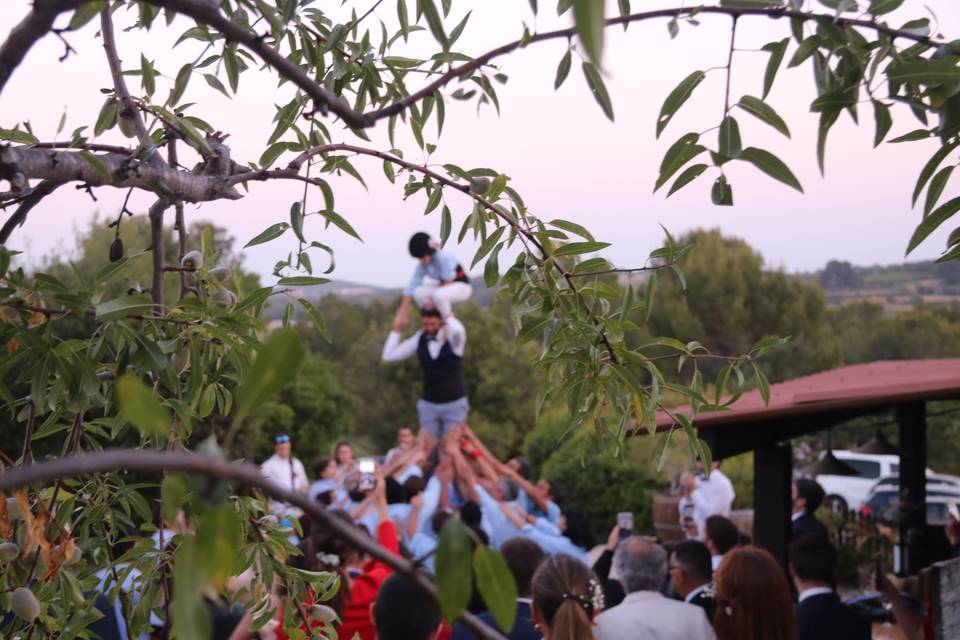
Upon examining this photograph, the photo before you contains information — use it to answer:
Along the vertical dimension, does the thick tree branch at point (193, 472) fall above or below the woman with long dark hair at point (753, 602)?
above

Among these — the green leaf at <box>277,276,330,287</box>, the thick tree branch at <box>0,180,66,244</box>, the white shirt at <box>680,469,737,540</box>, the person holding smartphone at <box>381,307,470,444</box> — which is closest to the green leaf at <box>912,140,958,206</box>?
the green leaf at <box>277,276,330,287</box>

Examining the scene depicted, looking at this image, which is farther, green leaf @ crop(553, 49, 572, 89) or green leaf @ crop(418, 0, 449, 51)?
green leaf @ crop(553, 49, 572, 89)

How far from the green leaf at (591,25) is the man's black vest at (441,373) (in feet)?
33.9

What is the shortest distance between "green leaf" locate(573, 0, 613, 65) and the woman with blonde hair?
249 cm

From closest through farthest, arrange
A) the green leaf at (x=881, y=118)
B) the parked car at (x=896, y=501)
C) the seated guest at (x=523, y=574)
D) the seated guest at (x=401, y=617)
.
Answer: the green leaf at (x=881, y=118) → the seated guest at (x=401, y=617) → the seated guest at (x=523, y=574) → the parked car at (x=896, y=501)

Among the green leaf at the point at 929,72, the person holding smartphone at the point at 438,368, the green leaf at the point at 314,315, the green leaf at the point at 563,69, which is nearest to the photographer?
the green leaf at the point at 929,72

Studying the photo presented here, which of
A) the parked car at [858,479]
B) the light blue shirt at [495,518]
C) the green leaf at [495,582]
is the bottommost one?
the parked car at [858,479]

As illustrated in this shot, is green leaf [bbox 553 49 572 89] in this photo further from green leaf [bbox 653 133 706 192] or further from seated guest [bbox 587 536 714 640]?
seated guest [bbox 587 536 714 640]

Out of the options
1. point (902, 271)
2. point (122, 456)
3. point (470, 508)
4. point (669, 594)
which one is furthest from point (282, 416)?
point (902, 271)

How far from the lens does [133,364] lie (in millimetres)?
1518

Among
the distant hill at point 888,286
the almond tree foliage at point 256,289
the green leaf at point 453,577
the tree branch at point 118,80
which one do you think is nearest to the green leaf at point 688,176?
the almond tree foliage at point 256,289

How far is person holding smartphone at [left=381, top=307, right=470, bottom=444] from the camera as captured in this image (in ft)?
36.0

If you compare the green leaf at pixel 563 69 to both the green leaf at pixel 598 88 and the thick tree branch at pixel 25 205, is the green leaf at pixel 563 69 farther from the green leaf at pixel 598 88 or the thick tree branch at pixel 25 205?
the thick tree branch at pixel 25 205

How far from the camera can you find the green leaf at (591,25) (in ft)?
2.09
